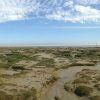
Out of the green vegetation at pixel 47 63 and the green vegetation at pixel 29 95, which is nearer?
the green vegetation at pixel 29 95

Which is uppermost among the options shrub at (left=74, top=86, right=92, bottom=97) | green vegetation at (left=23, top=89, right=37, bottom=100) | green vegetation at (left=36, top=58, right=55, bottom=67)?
green vegetation at (left=23, top=89, right=37, bottom=100)

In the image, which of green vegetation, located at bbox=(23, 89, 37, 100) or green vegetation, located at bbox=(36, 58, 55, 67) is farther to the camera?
green vegetation, located at bbox=(36, 58, 55, 67)

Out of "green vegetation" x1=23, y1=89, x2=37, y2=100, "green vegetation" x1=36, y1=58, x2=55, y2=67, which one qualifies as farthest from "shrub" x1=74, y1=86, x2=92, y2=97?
"green vegetation" x1=36, y1=58, x2=55, y2=67

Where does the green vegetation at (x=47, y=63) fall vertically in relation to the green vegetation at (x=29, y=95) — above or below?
below

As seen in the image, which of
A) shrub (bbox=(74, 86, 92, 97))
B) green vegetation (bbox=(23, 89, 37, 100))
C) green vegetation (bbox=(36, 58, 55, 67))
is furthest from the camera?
green vegetation (bbox=(36, 58, 55, 67))

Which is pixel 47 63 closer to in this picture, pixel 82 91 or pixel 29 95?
pixel 82 91

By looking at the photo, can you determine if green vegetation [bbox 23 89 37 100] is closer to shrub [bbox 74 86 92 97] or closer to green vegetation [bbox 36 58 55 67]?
shrub [bbox 74 86 92 97]

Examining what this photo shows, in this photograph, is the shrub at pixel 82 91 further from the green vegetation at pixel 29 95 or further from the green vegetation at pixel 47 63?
the green vegetation at pixel 47 63

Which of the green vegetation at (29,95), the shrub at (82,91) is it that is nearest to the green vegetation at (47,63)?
the shrub at (82,91)

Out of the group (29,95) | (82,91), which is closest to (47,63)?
(82,91)

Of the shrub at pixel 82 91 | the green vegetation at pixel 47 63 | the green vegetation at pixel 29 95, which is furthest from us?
the green vegetation at pixel 47 63

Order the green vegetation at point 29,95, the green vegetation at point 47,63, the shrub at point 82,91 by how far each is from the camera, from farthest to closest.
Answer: the green vegetation at point 47,63 < the shrub at point 82,91 < the green vegetation at point 29,95

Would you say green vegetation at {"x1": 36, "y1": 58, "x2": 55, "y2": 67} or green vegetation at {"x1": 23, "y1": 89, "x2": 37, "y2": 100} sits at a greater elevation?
green vegetation at {"x1": 23, "y1": 89, "x2": 37, "y2": 100}
